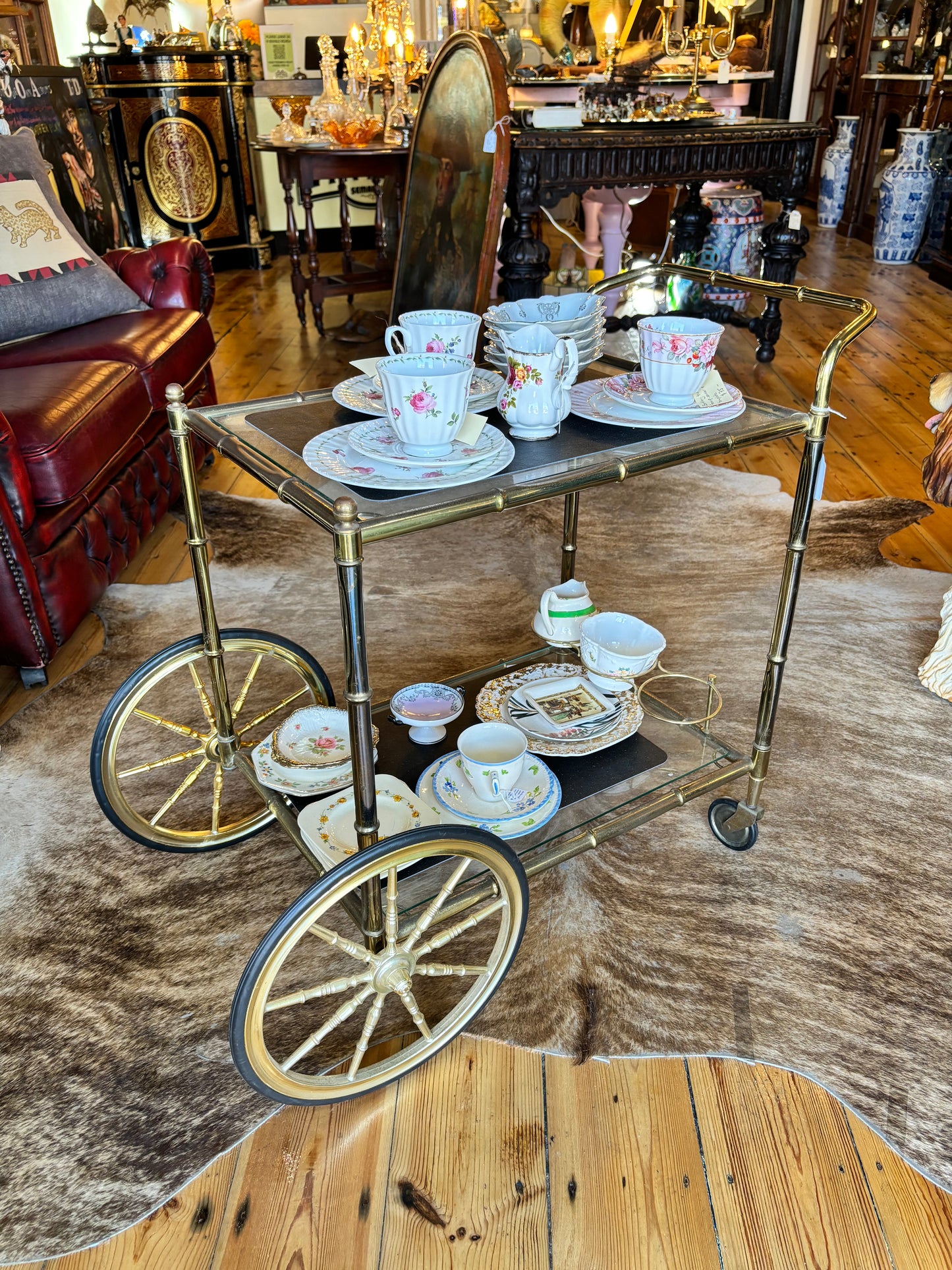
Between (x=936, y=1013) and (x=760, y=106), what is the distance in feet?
26.9

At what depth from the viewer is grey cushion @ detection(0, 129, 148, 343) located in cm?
242

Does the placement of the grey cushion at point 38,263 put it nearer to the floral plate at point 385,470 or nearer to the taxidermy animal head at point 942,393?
the floral plate at point 385,470

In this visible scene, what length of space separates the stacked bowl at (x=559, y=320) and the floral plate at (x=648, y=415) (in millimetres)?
82

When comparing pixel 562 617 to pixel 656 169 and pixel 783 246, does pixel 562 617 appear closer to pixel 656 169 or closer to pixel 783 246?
pixel 656 169

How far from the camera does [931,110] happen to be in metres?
5.36

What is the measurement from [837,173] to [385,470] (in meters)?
6.53

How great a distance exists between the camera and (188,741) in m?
1.77

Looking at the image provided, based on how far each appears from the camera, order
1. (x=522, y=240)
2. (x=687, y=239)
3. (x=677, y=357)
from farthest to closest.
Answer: (x=687, y=239), (x=522, y=240), (x=677, y=357)

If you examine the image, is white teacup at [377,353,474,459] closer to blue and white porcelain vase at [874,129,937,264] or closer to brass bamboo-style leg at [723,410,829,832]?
Answer: brass bamboo-style leg at [723,410,829,832]

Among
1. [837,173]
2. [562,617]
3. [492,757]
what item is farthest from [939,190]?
[492,757]

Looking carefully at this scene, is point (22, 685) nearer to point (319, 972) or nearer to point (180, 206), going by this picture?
point (319, 972)

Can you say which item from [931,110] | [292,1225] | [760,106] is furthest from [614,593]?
[760,106]

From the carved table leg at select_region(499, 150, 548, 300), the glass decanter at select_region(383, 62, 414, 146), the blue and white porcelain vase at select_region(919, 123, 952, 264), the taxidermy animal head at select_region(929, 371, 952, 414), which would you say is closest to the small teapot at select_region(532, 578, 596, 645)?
the taxidermy animal head at select_region(929, 371, 952, 414)

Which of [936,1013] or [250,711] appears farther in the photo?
[250,711]
